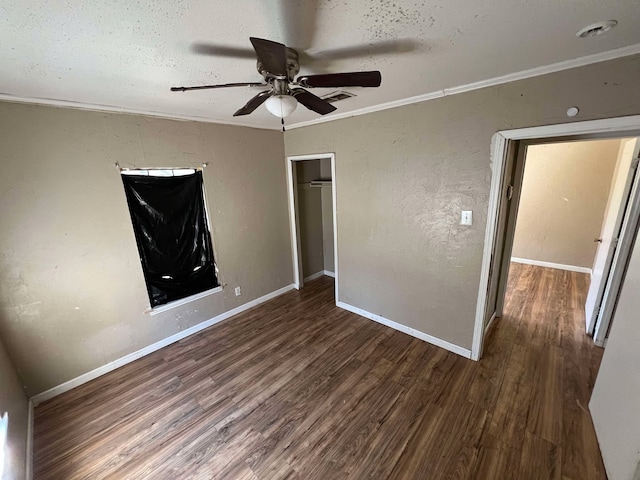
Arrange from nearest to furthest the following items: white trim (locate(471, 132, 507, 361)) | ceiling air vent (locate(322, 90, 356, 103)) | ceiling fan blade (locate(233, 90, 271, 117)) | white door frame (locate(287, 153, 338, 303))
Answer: ceiling fan blade (locate(233, 90, 271, 117)) < white trim (locate(471, 132, 507, 361)) < ceiling air vent (locate(322, 90, 356, 103)) < white door frame (locate(287, 153, 338, 303))

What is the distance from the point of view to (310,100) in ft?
4.92

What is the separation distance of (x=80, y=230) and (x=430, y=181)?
3.09m

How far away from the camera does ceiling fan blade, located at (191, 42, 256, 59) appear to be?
1.28 m

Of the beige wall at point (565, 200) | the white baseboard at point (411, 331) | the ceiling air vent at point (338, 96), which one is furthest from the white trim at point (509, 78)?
the beige wall at point (565, 200)

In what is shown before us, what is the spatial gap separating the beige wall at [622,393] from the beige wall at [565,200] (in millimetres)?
3540

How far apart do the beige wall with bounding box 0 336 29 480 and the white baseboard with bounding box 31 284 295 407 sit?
154mm

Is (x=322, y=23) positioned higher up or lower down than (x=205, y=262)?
higher up

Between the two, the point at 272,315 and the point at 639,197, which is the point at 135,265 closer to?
the point at 272,315

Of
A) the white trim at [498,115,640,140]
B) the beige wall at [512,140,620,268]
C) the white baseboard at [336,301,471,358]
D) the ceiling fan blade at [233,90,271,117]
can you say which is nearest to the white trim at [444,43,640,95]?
the white trim at [498,115,640,140]

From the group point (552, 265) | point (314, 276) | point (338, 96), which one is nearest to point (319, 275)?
point (314, 276)

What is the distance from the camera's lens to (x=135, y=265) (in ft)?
8.21

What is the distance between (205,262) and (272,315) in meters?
1.07

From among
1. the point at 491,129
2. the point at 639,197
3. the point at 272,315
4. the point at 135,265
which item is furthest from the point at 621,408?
the point at 135,265

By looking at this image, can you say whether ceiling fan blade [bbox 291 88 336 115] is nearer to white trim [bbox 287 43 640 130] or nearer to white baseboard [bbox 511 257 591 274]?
white trim [bbox 287 43 640 130]
